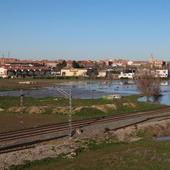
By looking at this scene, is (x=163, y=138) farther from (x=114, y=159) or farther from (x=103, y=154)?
(x=114, y=159)

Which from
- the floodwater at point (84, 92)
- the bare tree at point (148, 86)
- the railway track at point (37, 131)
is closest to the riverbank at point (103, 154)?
the railway track at point (37, 131)

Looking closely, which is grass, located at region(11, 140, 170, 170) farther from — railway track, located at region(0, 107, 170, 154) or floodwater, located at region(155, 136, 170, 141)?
floodwater, located at region(155, 136, 170, 141)

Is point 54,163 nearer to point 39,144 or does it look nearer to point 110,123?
point 39,144

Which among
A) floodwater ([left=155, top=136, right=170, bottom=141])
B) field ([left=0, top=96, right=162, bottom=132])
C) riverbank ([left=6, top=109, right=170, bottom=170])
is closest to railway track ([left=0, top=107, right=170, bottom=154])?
riverbank ([left=6, top=109, right=170, bottom=170])

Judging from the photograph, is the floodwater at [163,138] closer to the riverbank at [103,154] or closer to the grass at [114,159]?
the riverbank at [103,154]

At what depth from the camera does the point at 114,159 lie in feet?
84.2

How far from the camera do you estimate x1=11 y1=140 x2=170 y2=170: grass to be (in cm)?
2369

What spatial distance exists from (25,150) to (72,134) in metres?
8.34

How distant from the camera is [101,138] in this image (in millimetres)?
34469

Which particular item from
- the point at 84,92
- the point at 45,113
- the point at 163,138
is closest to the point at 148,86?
the point at 84,92

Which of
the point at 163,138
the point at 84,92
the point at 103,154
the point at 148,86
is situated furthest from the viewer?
the point at 84,92

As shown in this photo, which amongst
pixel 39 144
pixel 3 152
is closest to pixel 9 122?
pixel 39 144

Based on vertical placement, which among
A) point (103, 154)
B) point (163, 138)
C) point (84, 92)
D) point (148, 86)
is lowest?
point (84, 92)

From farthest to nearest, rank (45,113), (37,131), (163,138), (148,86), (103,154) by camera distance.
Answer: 1. (148,86)
2. (45,113)
3. (163,138)
4. (37,131)
5. (103,154)
